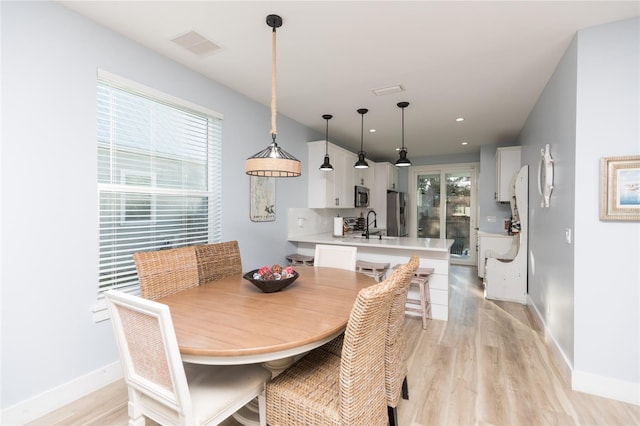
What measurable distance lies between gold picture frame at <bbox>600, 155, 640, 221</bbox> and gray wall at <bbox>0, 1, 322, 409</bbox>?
136 inches

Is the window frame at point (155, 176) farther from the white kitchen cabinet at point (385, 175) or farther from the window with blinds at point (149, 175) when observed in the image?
the white kitchen cabinet at point (385, 175)

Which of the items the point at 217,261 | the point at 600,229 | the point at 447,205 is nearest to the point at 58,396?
the point at 217,261

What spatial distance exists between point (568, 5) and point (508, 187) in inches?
138

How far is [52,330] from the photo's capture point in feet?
6.36

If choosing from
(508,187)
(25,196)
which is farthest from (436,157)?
(25,196)

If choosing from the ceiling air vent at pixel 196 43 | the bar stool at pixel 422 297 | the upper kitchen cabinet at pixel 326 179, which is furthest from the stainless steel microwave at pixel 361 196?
the ceiling air vent at pixel 196 43

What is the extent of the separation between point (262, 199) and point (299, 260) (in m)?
0.96

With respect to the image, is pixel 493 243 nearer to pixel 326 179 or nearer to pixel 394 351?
pixel 326 179

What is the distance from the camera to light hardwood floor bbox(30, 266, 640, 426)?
186 cm

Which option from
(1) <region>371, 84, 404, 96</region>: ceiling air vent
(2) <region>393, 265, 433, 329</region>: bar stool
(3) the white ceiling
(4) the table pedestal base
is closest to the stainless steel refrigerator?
(3) the white ceiling

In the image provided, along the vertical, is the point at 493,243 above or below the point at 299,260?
above

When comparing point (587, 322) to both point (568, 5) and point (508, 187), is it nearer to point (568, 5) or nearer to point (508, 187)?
point (568, 5)

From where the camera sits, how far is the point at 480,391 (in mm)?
2145

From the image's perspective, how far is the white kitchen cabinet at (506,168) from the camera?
4.84 m
